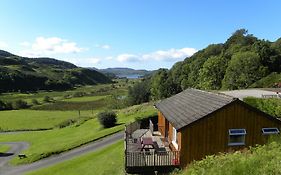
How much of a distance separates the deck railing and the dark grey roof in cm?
215

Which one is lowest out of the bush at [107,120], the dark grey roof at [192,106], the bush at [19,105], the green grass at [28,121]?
the green grass at [28,121]

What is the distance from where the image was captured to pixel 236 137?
26.1 m

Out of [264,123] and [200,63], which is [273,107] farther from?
[200,63]

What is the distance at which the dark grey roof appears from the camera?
25641 mm

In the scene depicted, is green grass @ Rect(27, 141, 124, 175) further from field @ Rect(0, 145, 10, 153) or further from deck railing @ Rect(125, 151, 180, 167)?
field @ Rect(0, 145, 10, 153)

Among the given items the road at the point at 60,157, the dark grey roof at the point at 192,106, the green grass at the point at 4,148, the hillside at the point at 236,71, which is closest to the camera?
the dark grey roof at the point at 192,106

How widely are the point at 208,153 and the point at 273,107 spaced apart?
Answer: 9.61m

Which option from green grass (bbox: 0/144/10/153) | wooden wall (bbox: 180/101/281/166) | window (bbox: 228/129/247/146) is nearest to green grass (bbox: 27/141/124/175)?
wooden wall (bbox: 180/101/281/166)

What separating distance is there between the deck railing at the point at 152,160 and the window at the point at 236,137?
387 cm

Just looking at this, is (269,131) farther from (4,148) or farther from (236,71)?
(236,71)

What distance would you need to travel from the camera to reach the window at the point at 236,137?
2577 centimetres

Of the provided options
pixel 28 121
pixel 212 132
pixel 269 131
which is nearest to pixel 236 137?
pixel 212 132

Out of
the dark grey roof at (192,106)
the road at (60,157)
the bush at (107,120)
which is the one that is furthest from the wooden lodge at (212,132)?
the bush at (107,120)

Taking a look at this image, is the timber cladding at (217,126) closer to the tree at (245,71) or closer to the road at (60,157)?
the road at (60,157)
